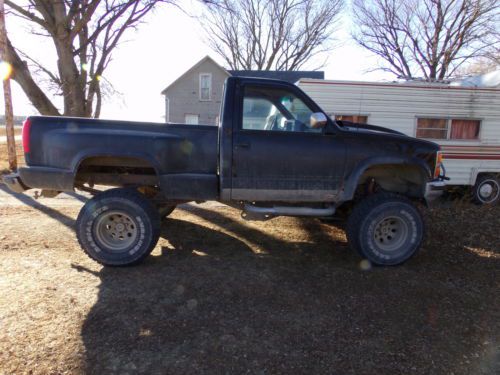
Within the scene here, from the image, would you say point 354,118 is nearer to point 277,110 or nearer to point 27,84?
point 277,110

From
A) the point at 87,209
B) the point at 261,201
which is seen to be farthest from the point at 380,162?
the point at 87,209

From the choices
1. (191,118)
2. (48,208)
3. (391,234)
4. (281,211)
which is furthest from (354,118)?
(191,118)

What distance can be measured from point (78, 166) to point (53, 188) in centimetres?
40

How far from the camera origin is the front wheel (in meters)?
4.41

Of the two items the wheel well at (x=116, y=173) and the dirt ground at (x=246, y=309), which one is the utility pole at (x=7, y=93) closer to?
the dirt ground at (x=246, y=309)

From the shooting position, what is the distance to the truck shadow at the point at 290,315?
8.43ft

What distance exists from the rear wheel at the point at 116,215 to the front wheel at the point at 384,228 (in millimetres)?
2382

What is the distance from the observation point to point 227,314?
10.3 feet

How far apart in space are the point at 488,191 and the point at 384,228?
7079 millimetres

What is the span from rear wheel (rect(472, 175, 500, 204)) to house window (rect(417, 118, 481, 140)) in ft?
3.80

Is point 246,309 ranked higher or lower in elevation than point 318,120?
lower

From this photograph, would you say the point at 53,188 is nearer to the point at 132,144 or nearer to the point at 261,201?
the point at 132,144

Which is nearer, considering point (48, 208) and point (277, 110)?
point (277, 110)

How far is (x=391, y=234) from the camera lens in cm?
459
